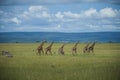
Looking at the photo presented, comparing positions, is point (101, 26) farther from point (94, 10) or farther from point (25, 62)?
point (25, 62)

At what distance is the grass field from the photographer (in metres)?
2.11

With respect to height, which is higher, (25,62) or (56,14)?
(56,14)

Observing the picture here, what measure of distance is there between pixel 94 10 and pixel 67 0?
25 cm

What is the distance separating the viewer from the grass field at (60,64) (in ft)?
6.93

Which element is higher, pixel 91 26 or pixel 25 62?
→ pixel 91 26

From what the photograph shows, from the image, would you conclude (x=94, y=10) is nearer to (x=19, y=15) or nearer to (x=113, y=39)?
(x=113, y=39)

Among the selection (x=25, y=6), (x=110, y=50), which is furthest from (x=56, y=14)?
(x=110, y=50)

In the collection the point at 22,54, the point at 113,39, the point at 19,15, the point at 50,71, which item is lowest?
the point at 50,71

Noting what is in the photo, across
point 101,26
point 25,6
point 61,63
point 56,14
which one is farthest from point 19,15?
point 101,26

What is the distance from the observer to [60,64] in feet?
7.02

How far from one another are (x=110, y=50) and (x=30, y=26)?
0.74 meters

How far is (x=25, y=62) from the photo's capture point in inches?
85.1

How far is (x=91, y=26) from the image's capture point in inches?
82.6

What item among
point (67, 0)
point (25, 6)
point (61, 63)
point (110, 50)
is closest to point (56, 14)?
point (67, 0)
